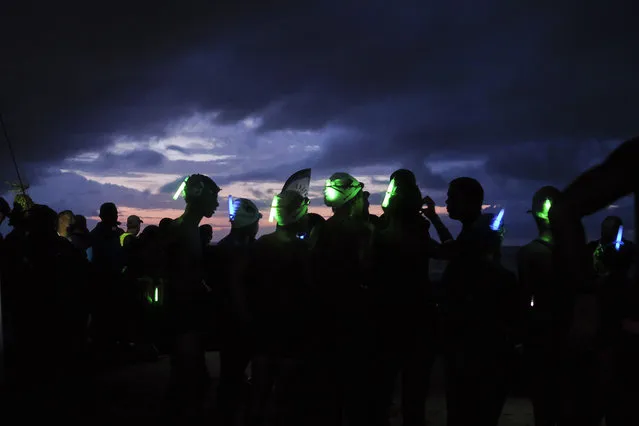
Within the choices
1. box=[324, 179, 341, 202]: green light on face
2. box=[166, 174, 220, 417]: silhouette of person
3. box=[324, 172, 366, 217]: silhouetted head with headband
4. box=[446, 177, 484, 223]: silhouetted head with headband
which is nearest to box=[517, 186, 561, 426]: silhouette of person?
box=[446, 177, 484, 223]: silhouetted head with headband

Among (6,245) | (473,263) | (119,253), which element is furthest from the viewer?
(119,253)

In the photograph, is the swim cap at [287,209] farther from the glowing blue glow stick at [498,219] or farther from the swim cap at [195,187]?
the glowing blue glow stick at [498,219]

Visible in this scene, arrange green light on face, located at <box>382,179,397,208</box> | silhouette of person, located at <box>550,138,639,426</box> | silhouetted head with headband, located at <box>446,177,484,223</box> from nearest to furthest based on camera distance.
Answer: silhouette of person, located at <box>550,138,639,426</box>
silhouetted head with headband, located at <box>446,177,484,223</box>
green light on face, located at <box>382,179,397,208</box>

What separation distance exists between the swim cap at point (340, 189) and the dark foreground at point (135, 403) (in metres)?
2.35

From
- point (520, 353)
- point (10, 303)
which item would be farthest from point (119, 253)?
point (520, 353)

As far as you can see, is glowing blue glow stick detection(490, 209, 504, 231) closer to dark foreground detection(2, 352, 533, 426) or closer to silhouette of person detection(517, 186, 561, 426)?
silhouette of person detection(517, 186, 561, 426)

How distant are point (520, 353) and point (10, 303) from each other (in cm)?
601

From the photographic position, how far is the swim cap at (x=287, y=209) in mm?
5051

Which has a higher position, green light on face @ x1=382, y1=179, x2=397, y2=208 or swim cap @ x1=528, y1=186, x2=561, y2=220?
green light on face @ x1=382, y1=179, x2=397, y2=208

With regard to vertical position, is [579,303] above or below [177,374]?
above

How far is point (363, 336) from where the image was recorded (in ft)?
15.4

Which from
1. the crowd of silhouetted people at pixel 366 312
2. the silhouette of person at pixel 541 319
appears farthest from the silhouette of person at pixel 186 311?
the silhouette of person at pixel 541 319

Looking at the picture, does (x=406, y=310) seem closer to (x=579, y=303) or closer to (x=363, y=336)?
(x=363, y=336)

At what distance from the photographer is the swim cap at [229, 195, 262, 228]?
5238mm
